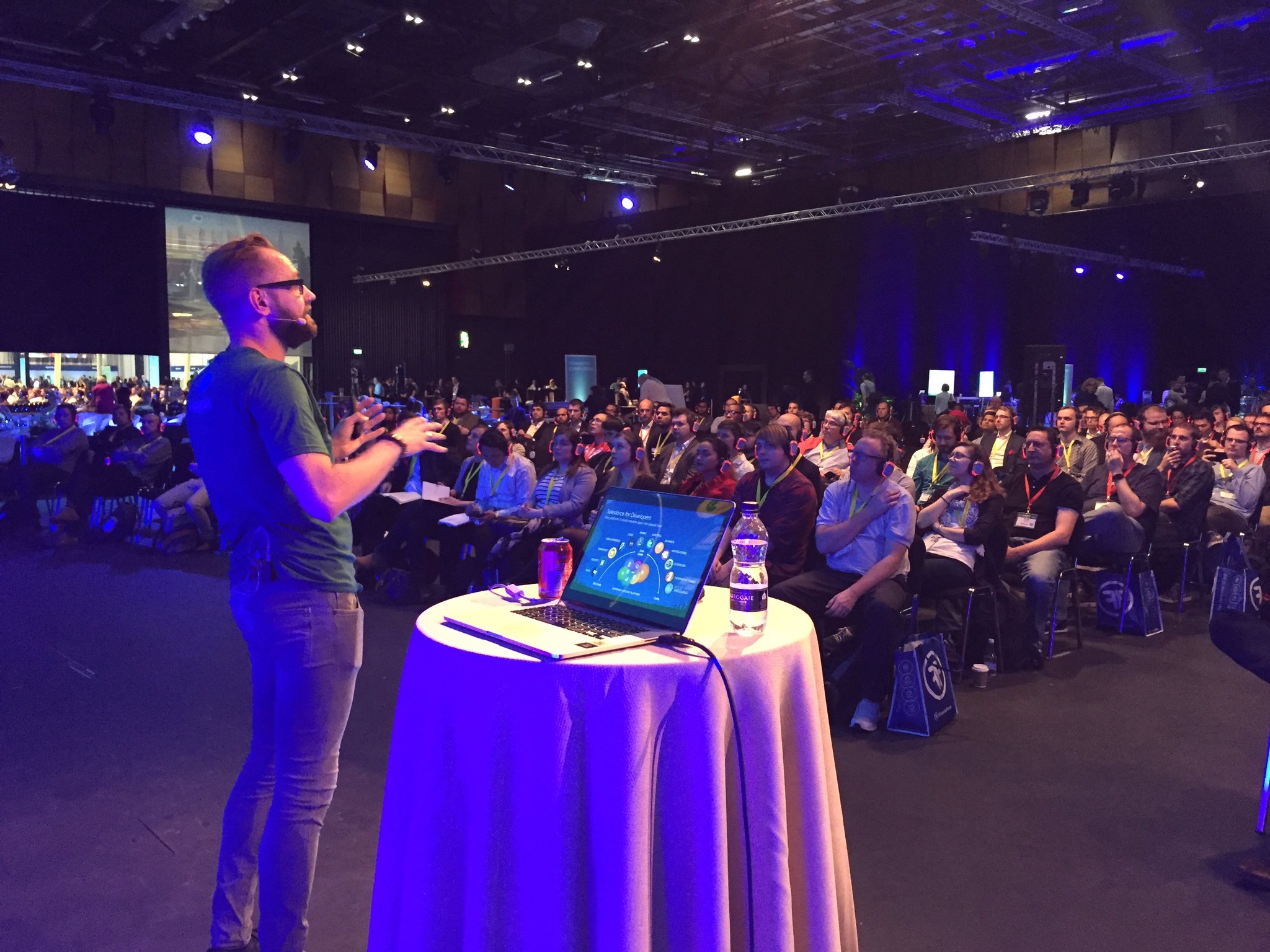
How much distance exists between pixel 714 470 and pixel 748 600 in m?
3.83

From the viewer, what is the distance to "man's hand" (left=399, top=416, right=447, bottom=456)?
6.04 ft

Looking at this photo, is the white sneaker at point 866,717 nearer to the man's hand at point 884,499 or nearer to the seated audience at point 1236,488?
the man's hand at point 884,499

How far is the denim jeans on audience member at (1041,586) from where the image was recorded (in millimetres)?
4832

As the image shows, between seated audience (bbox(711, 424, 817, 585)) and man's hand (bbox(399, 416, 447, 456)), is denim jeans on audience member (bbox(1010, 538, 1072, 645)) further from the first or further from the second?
man's hand (bbox(399, 416, 447, 456))

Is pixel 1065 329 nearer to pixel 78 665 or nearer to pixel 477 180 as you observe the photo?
pixel 477 180

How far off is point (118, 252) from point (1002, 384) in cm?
1607

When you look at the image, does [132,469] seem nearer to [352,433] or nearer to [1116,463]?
[352,433]

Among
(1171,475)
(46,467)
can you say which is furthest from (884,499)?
(46,467)

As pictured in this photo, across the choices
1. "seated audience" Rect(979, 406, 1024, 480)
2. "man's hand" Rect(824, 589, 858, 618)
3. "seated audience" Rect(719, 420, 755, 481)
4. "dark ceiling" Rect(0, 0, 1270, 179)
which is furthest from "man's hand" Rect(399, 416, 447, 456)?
"dark ceiling" Rect(0, 0, 1270, 179)

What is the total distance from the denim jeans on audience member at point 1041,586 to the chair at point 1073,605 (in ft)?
0.09

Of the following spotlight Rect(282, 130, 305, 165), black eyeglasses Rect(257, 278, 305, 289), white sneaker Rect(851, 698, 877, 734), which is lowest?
white sneaker Rect(851, 698, 877, 734)

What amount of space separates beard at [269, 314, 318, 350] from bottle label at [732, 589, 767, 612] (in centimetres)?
103

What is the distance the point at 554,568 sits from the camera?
203 centimetres

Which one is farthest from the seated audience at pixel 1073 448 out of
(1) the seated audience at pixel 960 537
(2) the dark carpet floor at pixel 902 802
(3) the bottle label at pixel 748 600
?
(3) the bottle label at pixel 748 600
